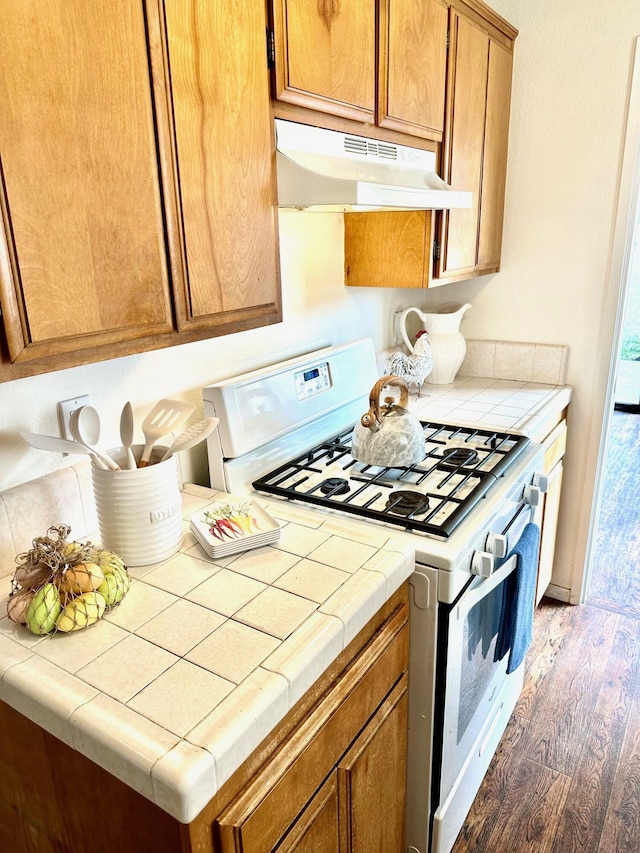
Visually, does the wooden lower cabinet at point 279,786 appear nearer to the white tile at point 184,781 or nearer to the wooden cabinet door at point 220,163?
the white tile at point 184,781

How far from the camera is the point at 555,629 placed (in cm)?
242

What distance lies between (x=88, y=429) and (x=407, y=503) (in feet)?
2.30

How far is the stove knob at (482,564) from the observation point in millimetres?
1276

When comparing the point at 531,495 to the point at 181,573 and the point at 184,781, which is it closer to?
the point at 181,573

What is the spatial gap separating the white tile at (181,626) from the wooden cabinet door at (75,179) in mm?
439

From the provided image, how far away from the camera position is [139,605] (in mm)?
1010

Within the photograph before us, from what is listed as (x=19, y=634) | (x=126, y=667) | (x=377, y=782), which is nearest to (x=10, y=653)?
(x=19, y=634)

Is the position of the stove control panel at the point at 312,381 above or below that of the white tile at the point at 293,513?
above

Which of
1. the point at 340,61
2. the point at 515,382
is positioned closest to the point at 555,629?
the point at 515,382

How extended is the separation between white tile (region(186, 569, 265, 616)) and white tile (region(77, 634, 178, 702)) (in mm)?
128

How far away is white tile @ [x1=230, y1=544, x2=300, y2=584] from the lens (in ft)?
3.60

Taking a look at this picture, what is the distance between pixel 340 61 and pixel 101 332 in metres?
0.88

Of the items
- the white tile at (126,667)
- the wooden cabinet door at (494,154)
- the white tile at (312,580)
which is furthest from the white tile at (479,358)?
the white tile at (126,667)

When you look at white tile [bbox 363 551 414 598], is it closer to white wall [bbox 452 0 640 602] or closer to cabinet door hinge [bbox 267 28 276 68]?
cabinet door hinge [bbox 267 28 276 68]
